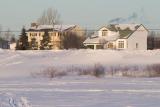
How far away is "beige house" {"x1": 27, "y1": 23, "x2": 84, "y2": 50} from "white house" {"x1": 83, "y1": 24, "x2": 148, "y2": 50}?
7666mm

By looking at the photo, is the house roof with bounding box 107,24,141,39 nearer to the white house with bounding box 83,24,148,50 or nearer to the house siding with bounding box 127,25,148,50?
the white house with bounding box 83,24,148,50

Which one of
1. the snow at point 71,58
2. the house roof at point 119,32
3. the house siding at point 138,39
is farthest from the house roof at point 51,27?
the snow at point 71,58

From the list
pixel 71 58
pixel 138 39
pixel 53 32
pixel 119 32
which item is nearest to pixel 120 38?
pixel 119 32

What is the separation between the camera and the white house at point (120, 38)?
9044 cm

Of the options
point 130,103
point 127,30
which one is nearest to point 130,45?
point 127,30

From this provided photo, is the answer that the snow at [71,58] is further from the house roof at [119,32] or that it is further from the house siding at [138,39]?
the house siding at [138,39]

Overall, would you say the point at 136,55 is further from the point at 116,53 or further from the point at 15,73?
the point at 15,73

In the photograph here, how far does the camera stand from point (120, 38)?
3563 inches

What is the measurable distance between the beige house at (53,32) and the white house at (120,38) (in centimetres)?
767

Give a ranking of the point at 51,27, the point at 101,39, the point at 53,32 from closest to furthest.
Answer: the point at 101,39 < the point at 53,32 < the point at 51,27

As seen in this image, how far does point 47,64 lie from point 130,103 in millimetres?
33326

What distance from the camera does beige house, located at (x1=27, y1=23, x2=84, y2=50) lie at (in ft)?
325

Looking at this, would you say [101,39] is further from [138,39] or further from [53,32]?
[53,32]

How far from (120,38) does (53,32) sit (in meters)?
16.0
